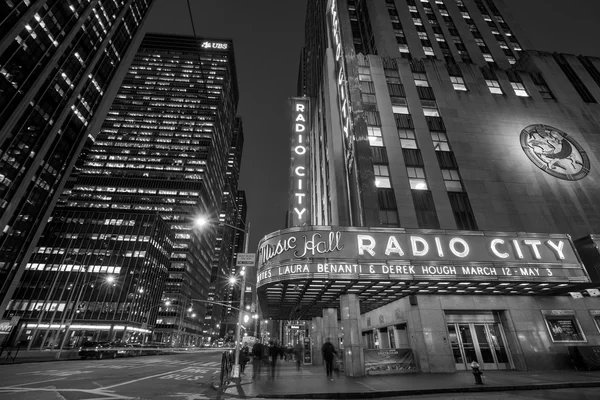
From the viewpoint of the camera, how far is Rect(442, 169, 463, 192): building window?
24.5 m

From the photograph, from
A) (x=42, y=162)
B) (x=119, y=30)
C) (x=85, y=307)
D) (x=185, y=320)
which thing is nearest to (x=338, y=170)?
(x=42, y=162)

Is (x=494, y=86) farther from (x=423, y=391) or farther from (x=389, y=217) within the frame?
(x=423, y=391)

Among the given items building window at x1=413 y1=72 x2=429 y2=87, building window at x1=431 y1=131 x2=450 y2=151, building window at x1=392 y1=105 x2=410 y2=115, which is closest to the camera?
building window at x1=431 y1=131 x2=450 y2=151

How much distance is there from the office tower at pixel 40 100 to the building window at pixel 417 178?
7591 cm

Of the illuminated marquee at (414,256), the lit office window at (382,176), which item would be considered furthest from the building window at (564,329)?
the lit office window at (382,176)

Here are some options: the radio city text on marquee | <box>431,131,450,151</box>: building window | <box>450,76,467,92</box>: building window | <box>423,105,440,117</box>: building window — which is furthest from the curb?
<box>450,76,467,92</box>: building window

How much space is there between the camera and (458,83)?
Answer: 1206 inches

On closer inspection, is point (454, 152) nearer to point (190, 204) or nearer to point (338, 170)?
point (338, 170)

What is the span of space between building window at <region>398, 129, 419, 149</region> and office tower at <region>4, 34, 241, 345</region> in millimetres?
116494

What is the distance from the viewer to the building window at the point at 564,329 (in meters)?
19.2

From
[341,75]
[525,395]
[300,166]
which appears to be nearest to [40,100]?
[300,166]

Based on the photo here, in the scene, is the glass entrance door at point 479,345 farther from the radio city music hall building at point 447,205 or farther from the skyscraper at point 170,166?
the skyscraper at point 170,166

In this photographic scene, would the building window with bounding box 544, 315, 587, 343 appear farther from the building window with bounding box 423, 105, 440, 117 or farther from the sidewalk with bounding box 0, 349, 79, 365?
the sidewalk with bounding box 0, 349, 79, 365

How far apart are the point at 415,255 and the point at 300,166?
675 inches
